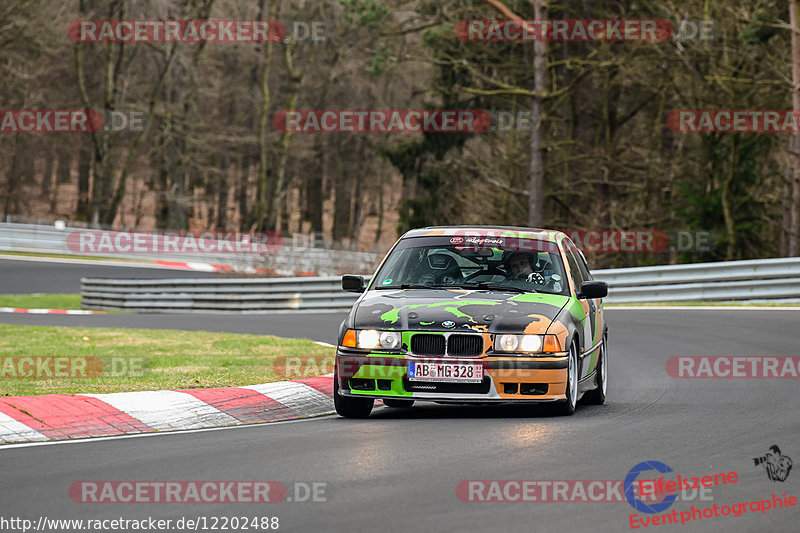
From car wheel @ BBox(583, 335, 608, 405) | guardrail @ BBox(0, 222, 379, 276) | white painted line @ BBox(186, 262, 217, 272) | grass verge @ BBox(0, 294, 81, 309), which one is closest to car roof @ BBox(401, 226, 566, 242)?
car wheel @ BBox(583, 335, 608, 405)

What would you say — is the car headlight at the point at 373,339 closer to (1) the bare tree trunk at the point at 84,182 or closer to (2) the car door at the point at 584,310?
(2) the car door at the point at 584,310

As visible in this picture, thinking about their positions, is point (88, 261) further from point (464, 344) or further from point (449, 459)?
point (449, 459)

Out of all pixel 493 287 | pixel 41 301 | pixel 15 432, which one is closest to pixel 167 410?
pixel 15 432

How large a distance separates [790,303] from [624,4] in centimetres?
1781

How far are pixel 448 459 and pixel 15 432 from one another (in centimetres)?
321

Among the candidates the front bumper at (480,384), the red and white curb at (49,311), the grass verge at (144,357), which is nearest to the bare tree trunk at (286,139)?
the red and white curb at (49,311)

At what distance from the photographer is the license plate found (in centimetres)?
919

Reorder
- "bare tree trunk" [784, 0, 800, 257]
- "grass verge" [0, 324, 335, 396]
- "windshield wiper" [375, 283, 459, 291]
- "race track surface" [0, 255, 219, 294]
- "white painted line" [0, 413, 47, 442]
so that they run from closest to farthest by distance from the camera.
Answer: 1. "white painted line" [0, 413, 47, 442]
2. "windshield wiper" [375, 283, 459, 291]
3. "grass verge" [0, 324, 335, 396]
4. "bare tree trunk" [784, 0, 800, 257]
5. "race track surface" [0, 255, 219, 294]

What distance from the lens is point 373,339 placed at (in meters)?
9.42

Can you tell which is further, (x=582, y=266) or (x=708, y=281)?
(x=708, y=281)

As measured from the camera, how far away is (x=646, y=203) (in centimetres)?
4050

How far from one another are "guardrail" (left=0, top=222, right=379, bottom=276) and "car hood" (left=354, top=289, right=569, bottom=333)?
1855 centimetres

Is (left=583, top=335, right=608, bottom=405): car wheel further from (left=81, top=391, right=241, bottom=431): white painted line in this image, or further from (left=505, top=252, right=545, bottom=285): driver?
(left=81, top=391, right=241, bottom=431): white painted line

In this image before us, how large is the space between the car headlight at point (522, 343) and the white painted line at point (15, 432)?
11.2 feet
